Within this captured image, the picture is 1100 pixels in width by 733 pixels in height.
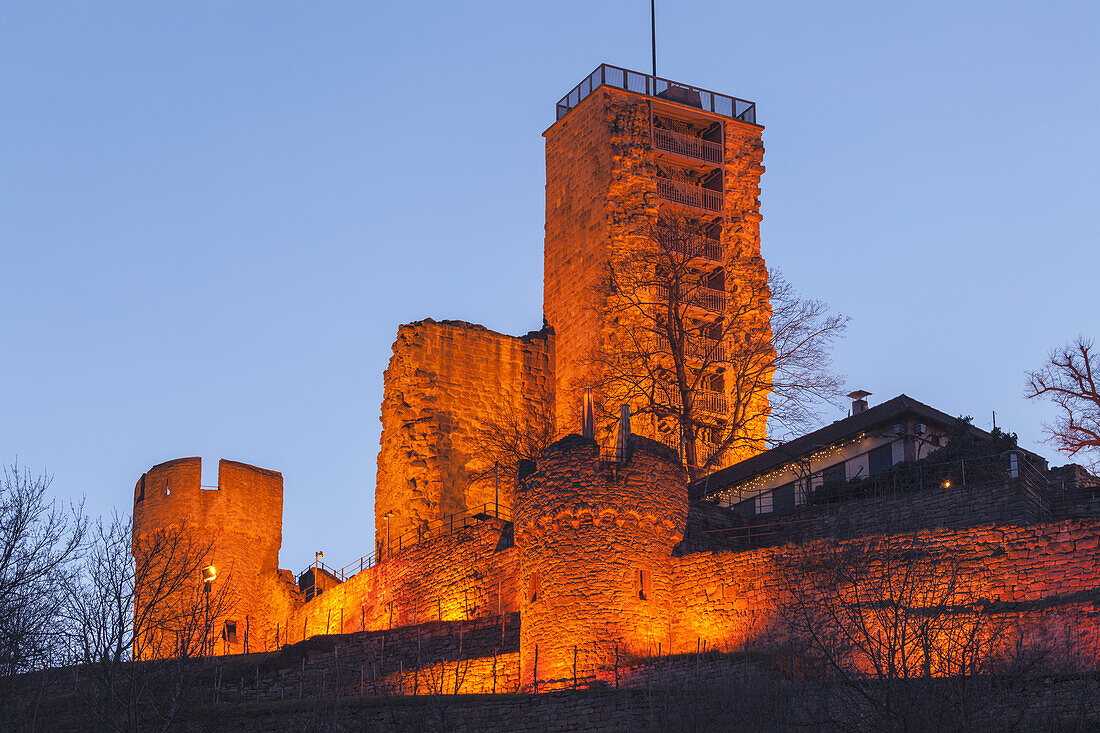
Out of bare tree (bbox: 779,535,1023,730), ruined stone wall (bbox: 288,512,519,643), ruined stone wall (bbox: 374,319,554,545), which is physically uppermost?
ruined stone wall (bbox: 374,319,554,545)

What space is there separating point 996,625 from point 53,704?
16.5 meters

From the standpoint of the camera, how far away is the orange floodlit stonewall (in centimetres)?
3397

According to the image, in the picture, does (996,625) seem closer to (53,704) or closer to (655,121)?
(53,704)

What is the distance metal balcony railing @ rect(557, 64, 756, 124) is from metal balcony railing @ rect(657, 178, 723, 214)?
259 centimetres

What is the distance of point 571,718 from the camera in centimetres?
3033

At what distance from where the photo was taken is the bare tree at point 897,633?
2525 cm

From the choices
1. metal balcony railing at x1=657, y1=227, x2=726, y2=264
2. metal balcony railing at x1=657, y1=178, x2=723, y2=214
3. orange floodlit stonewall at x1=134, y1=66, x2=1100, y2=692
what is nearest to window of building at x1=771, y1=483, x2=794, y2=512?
orange floodlit stonewall at x1=134, y1=66, x2=1100, y2=692

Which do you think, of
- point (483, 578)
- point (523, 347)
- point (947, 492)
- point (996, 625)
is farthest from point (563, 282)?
point (996, 625)

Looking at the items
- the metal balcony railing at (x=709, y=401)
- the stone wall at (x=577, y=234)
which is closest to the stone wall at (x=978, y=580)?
the metal balcony railing at (x=709, y=401)

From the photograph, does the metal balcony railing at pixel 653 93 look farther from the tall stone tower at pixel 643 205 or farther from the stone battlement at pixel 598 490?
the stone battlement at pixel 598 490

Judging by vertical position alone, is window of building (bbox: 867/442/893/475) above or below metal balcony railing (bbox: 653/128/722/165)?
below

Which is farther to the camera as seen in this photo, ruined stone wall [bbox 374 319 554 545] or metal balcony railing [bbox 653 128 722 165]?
metal balcony railing [bbox 653 128 722 165]

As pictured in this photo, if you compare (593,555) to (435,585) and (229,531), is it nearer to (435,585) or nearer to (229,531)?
(435,585)

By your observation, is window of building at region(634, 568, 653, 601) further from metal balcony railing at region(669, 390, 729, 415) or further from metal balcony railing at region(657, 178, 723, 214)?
metal balcony railing at region(657, 178, 723, 214)
